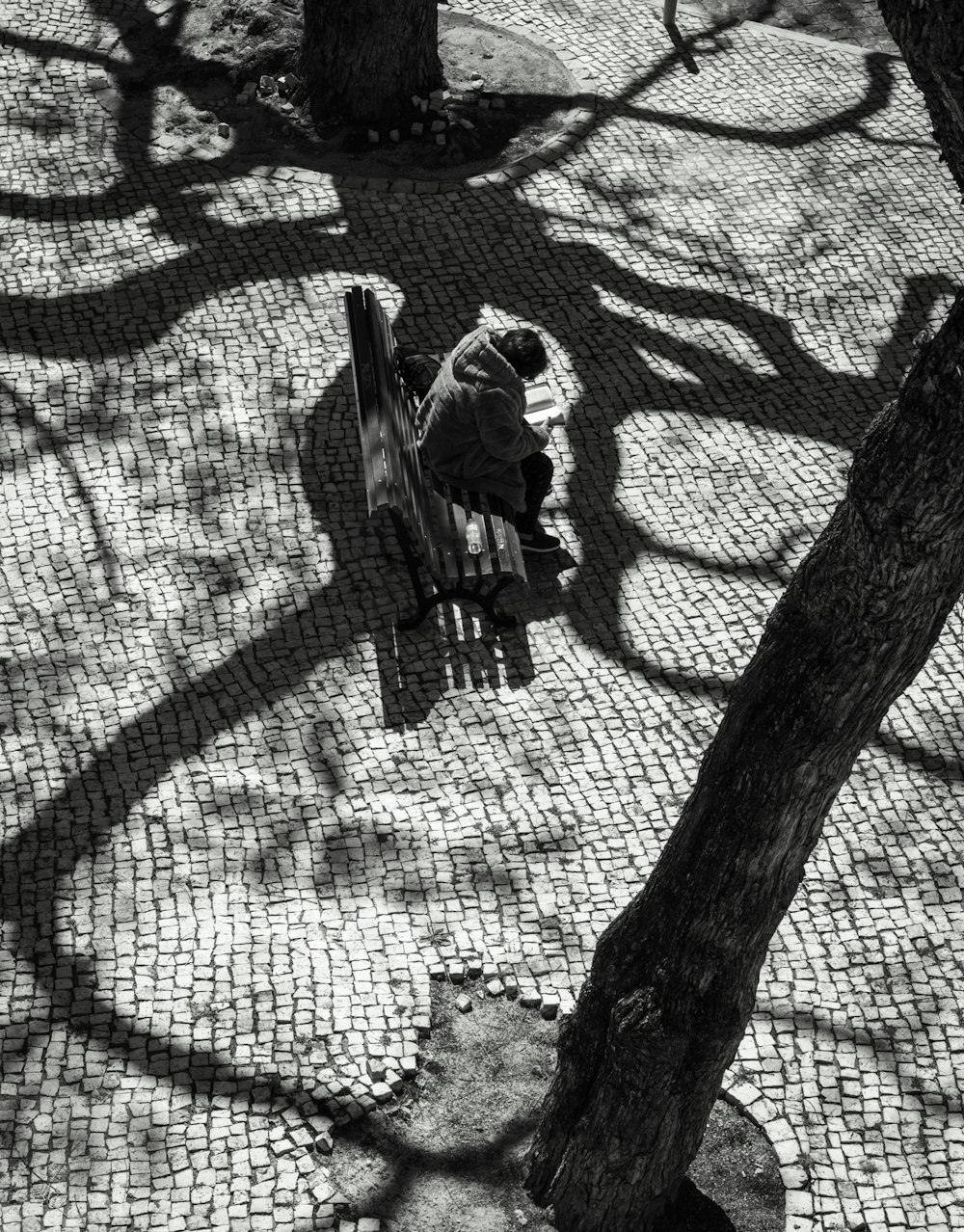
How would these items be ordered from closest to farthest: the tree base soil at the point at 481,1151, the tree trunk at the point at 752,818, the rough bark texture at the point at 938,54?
the rough bark texture at the point at 938,54 < the tree trunk at the point at 752,818 < the tree base soil at the point at 481,1151

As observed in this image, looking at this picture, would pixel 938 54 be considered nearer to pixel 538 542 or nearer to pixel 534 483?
pixel 534 483

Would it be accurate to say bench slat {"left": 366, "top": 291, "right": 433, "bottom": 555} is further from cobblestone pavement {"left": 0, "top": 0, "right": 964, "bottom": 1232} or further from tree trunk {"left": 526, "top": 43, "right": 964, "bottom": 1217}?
tree trunk {"left": 526, "top": 43, "right": 964, "bottom": 1217}

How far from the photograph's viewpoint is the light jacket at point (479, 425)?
6.04 meters

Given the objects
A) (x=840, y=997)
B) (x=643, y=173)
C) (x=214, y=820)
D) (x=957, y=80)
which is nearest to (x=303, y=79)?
(x=643, y=173)

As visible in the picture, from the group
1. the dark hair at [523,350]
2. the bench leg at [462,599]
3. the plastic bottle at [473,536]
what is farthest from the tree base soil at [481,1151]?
the dark hair at [523,350]

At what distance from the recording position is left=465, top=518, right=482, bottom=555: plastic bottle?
6031 mm

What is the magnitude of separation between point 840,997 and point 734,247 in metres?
4.95

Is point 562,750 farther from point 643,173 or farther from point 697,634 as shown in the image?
point 643,173

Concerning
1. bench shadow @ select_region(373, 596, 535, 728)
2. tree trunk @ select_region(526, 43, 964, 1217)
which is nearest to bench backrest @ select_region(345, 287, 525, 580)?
bench shadow @ select_region(373, 596, 535, 728)

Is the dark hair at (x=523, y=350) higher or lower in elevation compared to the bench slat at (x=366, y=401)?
higher

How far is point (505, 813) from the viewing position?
18.2 feet

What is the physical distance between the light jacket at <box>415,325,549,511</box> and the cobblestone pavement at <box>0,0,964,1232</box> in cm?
54

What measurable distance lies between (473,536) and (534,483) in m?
0.53

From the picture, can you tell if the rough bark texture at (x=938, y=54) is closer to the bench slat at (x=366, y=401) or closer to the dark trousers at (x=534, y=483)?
the bench slat at (x=366, y=401)
